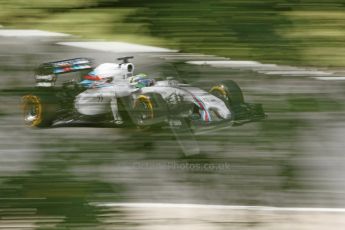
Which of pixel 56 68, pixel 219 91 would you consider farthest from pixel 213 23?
pixel 56 68

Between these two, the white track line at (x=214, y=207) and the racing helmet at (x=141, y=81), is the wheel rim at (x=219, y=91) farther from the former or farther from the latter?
the white track line at (x=214, y=207)

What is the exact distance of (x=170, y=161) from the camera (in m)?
1.66

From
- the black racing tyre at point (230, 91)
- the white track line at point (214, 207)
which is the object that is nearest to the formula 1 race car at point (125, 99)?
the black racing tyre at point (230, 91)

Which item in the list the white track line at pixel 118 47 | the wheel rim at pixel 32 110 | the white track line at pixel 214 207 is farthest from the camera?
the white track line at pixel 214 207

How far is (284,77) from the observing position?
160cm

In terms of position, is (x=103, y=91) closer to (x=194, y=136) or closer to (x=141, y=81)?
(x=141, y=81)

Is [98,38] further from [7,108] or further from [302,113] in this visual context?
[302,113]

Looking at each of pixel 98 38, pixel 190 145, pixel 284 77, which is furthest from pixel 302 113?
pixel 98 38

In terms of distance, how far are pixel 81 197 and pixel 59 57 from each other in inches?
15.2

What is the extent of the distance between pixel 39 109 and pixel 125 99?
0.23 m

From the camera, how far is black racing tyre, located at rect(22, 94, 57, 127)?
5.35 ft

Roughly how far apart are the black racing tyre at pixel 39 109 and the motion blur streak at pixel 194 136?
0.02 metres

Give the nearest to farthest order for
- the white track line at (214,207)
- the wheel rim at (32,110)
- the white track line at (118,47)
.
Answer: the white track line at (118,47) < the wheel rim at (32,110) < the white track line at (214,207)

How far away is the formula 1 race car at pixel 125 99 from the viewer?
5.18 ft
